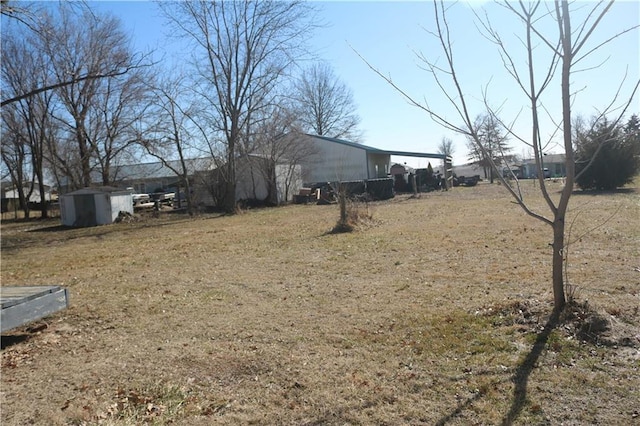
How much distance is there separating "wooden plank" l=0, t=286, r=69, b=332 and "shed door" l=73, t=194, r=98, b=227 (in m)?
17.6

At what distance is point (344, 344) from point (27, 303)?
332cm

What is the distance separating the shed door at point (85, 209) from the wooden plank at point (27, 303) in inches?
693

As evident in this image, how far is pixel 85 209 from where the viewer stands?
21656mm

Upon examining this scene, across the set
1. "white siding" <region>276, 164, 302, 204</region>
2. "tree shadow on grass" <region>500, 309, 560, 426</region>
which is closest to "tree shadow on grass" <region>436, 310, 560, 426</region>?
"tree shadow on grass" <region>500, 309, 560, 426</region>

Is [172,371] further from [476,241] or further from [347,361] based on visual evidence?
[476,241]

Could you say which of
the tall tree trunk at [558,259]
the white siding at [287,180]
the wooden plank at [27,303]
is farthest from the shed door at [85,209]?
the tall tree trunk at [558,259]

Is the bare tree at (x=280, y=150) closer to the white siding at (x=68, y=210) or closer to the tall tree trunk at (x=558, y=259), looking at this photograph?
the white siding at (x=68, y=210)

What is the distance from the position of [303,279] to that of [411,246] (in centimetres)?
318

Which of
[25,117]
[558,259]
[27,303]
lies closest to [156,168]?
[25,117]

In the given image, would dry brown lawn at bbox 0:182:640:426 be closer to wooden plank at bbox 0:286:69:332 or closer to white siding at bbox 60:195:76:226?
wooden plank at bbox 0:286:69:332

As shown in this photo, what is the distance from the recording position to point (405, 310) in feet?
16.2

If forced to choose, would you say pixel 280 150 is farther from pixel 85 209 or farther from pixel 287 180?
pixel 85 209

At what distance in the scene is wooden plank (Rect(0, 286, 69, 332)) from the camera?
443 cm

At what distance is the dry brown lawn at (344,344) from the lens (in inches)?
117
